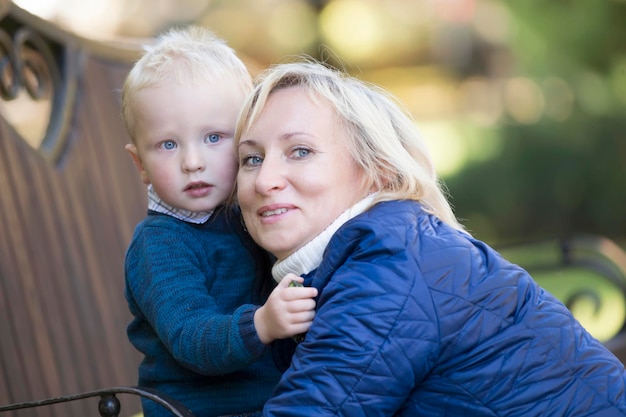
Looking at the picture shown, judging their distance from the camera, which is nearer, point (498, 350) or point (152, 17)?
point (498, 350)

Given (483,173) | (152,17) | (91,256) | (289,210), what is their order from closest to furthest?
(289,210) → (91,256) → (483,173) → (152,17)

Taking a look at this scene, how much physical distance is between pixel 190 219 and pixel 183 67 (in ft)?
1.31

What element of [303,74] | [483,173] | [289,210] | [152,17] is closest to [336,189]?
[289,210]

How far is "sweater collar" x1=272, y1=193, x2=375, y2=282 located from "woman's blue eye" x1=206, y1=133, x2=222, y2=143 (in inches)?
17.8

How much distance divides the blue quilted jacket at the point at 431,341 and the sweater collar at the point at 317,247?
89 millimetres

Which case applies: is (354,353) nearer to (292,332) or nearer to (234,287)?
(292,332)

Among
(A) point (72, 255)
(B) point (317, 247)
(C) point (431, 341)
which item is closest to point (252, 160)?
(B) point (317, 247)

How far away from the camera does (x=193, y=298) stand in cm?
235

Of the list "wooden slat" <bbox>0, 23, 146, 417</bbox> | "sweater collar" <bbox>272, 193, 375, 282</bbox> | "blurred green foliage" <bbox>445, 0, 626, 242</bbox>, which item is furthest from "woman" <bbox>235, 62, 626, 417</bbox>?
"blurred green foliage" <bbox>445, 0, 626, 242</bbox>

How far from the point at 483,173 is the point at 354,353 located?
1046cm

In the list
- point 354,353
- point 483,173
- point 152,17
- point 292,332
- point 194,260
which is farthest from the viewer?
point 152,17

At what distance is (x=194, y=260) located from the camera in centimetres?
248

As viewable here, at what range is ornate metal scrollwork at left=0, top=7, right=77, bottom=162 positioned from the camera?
3453 millimetres

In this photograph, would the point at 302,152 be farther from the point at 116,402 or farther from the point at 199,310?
the point at 116,402
